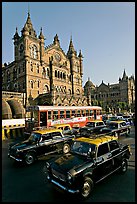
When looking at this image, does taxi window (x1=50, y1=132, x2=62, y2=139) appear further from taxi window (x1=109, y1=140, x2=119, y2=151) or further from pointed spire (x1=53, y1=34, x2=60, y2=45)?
A: pointed spire (x1=53, y1=34, x2=60, y2=45)

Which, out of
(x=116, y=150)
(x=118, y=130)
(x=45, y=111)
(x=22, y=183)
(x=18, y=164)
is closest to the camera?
(x=22, y=183)

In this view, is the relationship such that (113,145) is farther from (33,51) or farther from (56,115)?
(33,51)

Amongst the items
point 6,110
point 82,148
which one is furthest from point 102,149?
point 6,110

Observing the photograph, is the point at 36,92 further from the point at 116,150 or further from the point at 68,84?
the point at 116,150

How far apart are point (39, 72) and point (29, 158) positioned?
33.6m

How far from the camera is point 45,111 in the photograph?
1636 centimetres

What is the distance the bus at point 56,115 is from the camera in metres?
16.0

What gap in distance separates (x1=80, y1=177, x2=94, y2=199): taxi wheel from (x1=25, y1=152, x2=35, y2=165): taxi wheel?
425cm

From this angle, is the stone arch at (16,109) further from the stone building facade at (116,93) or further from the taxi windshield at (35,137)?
the stone building facade at (116,93)

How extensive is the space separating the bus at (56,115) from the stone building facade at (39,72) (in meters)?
14.9

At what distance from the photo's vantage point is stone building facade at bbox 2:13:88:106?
36531 mm

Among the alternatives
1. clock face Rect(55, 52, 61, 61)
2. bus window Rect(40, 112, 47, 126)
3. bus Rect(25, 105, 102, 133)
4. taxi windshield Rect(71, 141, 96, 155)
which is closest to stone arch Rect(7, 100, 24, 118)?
bus Rect(25, 105, 102, 133)

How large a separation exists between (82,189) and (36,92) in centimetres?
3414

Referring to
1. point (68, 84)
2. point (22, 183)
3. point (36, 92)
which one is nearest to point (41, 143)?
point (22, 183)
